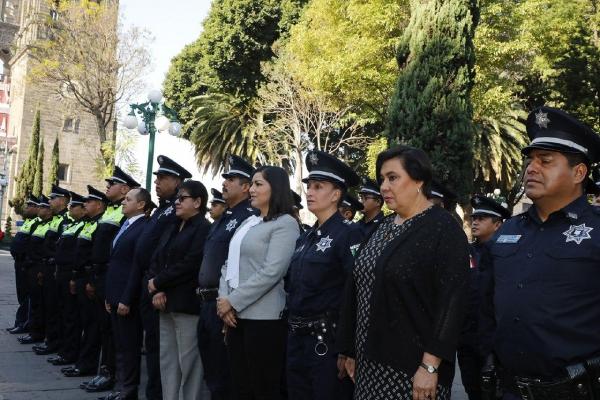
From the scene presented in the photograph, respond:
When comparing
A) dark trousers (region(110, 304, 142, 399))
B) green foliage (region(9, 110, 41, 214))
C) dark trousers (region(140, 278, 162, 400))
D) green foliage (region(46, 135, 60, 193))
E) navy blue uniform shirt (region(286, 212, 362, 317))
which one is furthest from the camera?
green foliage (region(9, 110, 41, 214))

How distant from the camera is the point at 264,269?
191 inches

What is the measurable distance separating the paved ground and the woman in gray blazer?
279cm

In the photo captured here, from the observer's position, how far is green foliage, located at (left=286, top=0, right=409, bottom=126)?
21156mm

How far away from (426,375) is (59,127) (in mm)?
55011

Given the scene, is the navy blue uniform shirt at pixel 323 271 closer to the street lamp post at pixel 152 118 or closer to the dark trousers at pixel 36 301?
the dark trousers at pixel 36 301

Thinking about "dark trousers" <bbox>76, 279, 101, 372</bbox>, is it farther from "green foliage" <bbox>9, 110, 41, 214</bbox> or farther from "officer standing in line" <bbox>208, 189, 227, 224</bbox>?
"green foliage" <bbox>9, 110, 41, 214</bbox>

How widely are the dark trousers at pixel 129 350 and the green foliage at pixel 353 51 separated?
15.3 meters

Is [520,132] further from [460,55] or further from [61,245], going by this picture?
[61,245]

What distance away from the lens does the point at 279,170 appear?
5.16 metres

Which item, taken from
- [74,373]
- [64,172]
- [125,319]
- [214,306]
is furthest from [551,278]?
[64,172]

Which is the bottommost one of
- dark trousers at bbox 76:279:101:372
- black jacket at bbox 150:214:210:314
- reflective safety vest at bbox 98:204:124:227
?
dark trousers at bbox 76:279:101:372

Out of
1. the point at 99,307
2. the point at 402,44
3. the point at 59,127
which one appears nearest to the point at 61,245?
the point at 99,307

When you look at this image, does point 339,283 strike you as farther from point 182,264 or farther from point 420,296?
point 182,264

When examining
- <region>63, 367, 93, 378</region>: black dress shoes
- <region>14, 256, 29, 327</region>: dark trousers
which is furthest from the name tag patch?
<region>14, 256, 29, 327</region>: dark trousers
